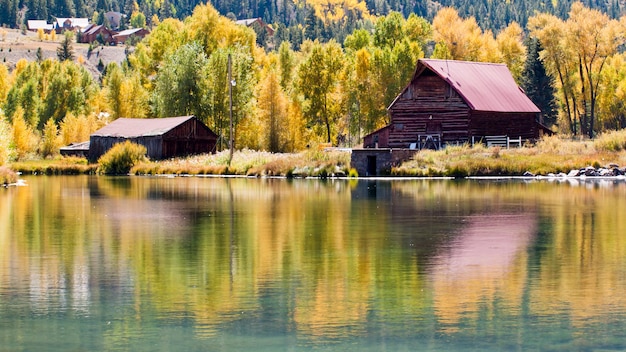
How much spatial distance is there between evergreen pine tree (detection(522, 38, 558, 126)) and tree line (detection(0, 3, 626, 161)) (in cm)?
9

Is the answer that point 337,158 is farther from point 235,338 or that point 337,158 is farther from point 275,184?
point 235,338

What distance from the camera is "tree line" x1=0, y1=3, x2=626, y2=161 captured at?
271ft

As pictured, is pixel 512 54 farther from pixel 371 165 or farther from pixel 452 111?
pixel 371 165

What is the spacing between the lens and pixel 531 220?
94.7ft

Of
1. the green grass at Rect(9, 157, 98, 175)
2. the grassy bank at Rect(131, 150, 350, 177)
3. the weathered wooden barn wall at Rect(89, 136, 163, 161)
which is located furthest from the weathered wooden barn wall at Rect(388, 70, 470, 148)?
the green grass at Rect(9, 157, 98, 175)

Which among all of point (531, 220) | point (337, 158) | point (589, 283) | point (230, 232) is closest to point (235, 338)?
point (589, 283)

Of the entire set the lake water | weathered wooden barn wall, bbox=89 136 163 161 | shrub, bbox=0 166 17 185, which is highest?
weathered wooden barn wall, bbox=89 136 163 161

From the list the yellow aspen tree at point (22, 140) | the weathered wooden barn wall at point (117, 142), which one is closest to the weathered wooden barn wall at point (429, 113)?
the weathered wooden barn wall at point (117, 142)

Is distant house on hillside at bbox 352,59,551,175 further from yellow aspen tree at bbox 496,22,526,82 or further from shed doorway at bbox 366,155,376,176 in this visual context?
yellow aspen tree at bbox 496,22,526,82

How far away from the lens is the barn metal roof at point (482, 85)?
6738 cm

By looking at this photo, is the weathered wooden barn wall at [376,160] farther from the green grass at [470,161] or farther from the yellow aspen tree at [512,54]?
the yellow aspen tree at [512,54]

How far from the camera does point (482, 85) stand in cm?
7019

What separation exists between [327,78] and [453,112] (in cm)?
2264

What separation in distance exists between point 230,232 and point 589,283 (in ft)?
37.9
